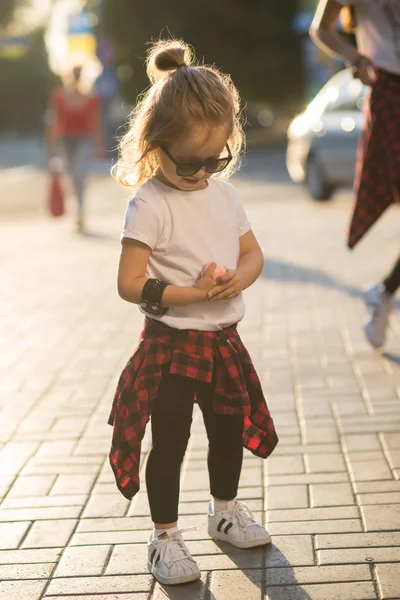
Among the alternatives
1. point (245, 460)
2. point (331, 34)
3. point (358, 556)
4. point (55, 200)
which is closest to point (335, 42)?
point (331, 34)

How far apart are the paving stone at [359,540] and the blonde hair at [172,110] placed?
44.4 inches

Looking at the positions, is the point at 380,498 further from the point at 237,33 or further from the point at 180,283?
the point at 237,33

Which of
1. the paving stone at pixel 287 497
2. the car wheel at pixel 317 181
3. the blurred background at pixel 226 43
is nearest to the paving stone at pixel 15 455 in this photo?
the paving stone at pixel 287 497

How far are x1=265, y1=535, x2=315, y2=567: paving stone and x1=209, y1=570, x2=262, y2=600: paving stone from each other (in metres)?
0.09

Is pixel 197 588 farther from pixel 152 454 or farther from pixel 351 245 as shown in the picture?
pixel 351 245

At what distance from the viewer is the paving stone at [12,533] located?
3396mm

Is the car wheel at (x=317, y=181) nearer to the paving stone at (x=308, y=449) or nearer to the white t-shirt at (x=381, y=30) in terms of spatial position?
the white t-shirt at (x=381, y=30)

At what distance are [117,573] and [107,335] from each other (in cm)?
354

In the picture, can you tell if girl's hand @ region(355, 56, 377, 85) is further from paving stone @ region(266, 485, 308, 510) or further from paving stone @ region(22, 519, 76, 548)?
paving stone @ region(22, 519, 76, 548)

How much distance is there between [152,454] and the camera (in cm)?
319

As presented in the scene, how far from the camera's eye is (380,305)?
18.1ft

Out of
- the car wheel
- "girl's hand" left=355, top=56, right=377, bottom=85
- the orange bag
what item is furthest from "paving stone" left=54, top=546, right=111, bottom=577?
the car wheel

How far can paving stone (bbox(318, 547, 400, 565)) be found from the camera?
3.10m

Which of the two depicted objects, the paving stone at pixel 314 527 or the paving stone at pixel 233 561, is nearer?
the paving stone at pixel 233 561
